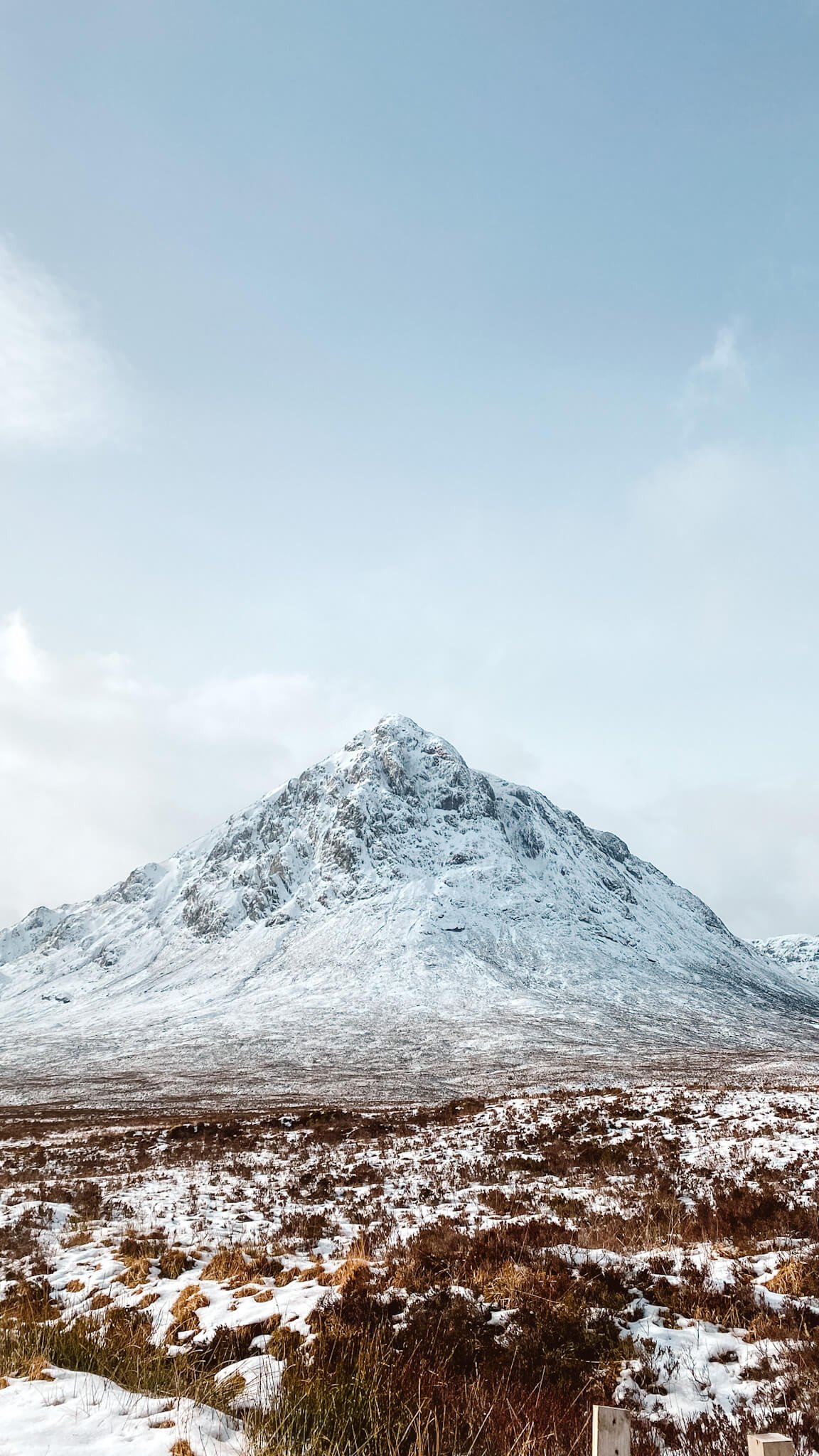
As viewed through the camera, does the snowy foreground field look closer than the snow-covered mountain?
Yes

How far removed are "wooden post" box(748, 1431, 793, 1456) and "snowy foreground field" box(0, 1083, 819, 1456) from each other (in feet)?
7.12

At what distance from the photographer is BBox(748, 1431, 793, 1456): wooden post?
316 cm

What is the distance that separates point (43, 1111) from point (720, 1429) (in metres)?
51.5

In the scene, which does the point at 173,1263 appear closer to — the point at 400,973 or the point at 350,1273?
the point at 350,1273

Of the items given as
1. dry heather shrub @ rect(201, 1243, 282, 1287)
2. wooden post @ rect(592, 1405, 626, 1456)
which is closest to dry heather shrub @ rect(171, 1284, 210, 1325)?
dry heather shrub @ rect(201, 1243, 282, 1287)

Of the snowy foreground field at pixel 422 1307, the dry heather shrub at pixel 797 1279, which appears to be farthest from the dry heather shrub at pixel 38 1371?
the dry heather shrub at pixel 797 1279

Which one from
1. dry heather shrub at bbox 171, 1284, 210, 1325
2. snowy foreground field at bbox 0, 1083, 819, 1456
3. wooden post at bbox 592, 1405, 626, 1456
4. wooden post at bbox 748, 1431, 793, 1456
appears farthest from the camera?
dry heather shrub at bbox 171, 1284, 210, 1325

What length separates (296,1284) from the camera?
28.3 feet

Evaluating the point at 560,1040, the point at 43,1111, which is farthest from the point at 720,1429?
the point at 560,1040

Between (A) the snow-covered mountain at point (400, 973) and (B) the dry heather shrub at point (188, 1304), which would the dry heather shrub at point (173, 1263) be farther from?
(A) the snow-covered mountain at point (400, 973)

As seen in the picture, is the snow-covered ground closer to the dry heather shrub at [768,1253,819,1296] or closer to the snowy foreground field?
the snowy foreground field

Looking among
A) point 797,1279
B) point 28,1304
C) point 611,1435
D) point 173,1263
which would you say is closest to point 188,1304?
point 28,1304

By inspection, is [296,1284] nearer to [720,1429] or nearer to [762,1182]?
[720,1429]

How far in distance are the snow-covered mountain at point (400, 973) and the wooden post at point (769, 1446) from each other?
3126 inches
